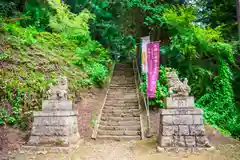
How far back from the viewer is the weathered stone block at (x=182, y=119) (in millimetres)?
5961

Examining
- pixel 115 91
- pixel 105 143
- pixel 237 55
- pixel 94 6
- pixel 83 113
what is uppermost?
pixel 94 6

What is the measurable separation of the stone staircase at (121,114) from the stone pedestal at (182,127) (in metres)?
1.56

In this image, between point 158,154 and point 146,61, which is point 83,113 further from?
point 158,154

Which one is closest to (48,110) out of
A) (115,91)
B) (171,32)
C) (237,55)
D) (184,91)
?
(184,91)

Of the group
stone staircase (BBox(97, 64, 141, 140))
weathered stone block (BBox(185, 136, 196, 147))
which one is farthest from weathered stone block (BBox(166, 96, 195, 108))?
stone staircase (BBox(97, 64, 141, 140))

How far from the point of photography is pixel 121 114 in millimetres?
8734

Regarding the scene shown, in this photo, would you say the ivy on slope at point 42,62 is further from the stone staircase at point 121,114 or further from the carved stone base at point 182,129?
the carved stone base at point 182,129

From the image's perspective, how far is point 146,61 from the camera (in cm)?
757

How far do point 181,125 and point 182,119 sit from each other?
0.17 metres

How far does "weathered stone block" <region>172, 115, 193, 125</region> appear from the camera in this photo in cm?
596

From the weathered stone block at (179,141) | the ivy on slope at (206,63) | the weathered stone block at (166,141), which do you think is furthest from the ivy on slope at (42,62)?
the weathered stone block at (179,141)

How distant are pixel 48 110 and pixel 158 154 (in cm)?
338

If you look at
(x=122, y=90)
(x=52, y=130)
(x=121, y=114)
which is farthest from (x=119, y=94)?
(x=52, y=130)

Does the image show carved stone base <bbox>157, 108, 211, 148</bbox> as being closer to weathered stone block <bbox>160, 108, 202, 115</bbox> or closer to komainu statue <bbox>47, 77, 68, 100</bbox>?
weathered stone block <bbox>160, 108, 202, 115</bbox>
